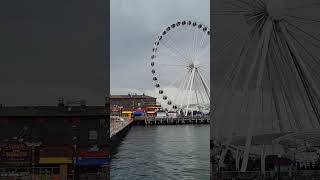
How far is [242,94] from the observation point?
15812 millimetres

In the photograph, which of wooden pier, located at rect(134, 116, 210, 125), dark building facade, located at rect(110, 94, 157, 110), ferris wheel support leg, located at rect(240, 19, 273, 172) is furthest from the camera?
dark building facade, located at rect(110, 94, 157, 110)

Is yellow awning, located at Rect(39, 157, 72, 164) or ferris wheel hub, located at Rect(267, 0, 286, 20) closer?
yellow awning, located at Rect(39, 157, 72, 164)

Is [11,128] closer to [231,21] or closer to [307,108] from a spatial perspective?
[231,21]

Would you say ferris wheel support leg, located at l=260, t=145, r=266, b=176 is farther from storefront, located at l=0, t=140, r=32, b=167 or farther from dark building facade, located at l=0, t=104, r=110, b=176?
storefront, located at l=0, t=140, r=32, b=167

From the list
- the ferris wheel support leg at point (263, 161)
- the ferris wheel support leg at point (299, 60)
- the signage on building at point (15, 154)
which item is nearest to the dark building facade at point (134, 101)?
the ferris wheel support leg at point (299, 60)

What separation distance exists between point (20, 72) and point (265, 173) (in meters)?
7.78

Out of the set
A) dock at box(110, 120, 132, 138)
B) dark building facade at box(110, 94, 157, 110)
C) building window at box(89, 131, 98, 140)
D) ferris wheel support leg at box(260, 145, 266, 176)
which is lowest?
ferris wheel support leg at box(260, 145, 266, 176)

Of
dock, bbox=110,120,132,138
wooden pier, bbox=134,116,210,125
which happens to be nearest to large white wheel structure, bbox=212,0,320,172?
dock, bbox=110,120,132,138

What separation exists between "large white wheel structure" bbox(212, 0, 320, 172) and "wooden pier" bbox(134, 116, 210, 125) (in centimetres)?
6132

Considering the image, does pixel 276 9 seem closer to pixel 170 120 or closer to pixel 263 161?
pixel 263 161

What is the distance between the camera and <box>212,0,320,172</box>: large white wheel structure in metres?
15.5

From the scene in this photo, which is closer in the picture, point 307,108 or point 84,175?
point 84,175

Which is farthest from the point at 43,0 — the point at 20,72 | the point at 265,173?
the point at 265,173

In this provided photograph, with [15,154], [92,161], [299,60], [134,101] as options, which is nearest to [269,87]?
[299,60]
